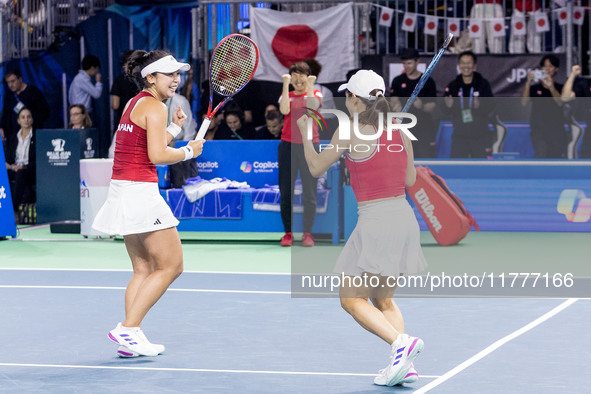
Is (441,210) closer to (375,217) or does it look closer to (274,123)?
(274,123)

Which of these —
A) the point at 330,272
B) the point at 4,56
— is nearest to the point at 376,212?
the point at 330,272

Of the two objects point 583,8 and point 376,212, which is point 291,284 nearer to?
point 376,212

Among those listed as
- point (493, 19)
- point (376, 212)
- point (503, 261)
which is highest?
point (493, 19)

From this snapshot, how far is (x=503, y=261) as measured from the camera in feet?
35.2

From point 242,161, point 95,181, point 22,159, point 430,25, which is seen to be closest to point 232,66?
point 95,181

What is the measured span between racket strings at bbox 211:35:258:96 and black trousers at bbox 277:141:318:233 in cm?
408

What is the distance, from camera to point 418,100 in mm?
13625

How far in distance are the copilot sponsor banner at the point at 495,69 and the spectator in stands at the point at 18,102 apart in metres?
4.83

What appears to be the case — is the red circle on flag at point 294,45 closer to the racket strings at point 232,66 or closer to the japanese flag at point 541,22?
the japanese flag at point 541,22

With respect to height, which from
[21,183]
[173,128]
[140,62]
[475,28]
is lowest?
[21,183]

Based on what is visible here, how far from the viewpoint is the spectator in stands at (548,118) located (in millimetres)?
13695

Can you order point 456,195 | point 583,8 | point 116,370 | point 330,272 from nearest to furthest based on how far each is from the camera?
Answer: point 116,370
point 330,272
point 456,195
point 583,8

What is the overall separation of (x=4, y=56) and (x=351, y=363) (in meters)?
11.4

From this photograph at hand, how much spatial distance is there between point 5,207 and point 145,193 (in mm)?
6840
